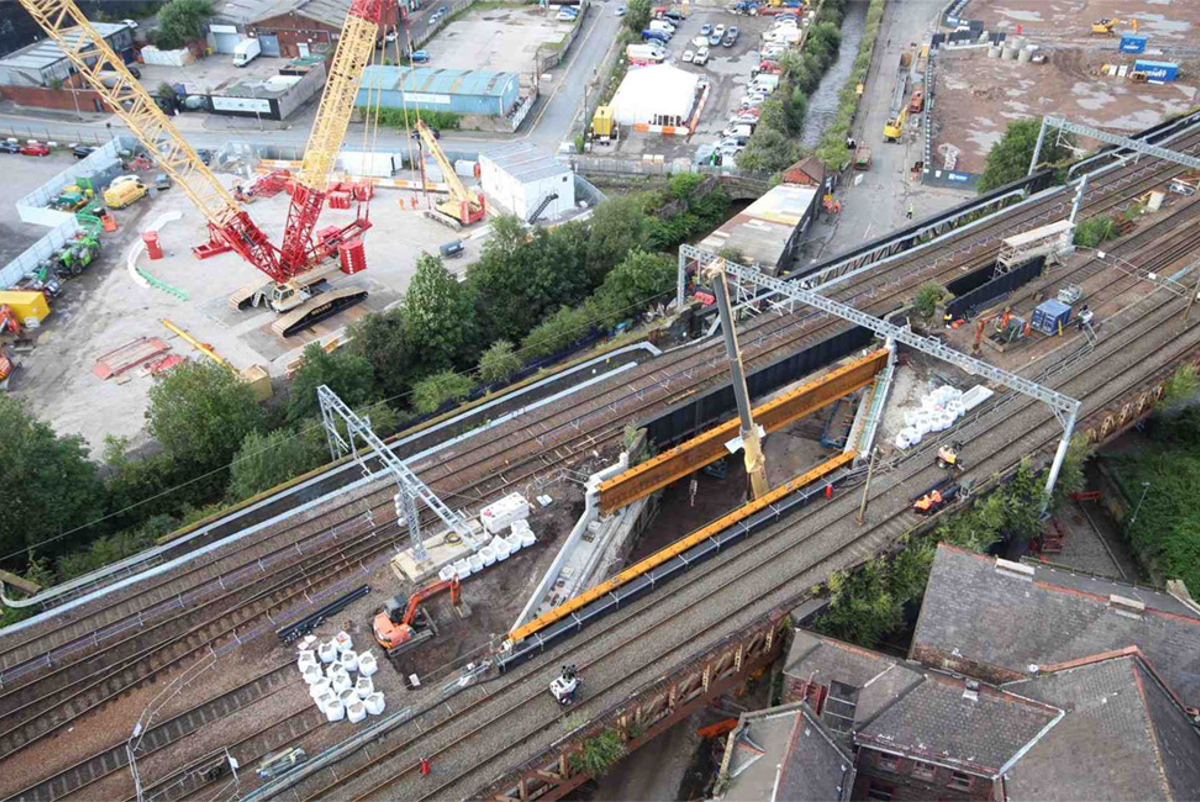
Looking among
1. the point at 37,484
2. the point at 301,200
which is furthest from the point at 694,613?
the point at 301,200

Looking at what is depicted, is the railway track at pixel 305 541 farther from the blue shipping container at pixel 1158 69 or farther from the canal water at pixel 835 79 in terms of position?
the blue shipping container at pixel 1158 69

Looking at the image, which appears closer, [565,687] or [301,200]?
[565,687]

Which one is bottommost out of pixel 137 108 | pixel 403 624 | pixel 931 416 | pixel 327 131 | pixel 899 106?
pixel 403 624

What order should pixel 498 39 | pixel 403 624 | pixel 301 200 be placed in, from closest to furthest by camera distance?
pixel 403 624 → pixel 301 200 → pixel 498 39

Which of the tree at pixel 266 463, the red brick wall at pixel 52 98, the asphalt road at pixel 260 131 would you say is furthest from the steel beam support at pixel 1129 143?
the red brick wall at pixel 52 98

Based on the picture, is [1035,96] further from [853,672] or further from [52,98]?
[52,98]

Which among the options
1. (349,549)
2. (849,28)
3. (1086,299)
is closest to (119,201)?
(349,549)
